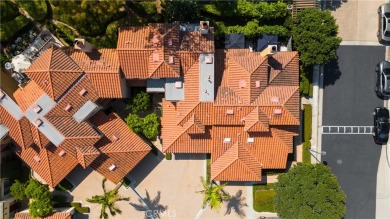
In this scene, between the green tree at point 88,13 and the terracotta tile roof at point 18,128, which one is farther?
the terracotta tile roof at point 18,128

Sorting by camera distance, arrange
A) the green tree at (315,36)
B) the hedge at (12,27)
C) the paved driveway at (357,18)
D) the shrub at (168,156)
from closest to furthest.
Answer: the hedge at (12,27), the green tree at (315,36), the paved driveway at (357,18), the shrub at (168,156)

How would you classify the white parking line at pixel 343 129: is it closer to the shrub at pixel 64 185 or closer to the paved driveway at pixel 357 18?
the paved driveway at pixel 357 18

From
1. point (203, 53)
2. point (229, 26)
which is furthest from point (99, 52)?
point (229, 26)

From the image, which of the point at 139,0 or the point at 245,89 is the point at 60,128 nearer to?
the point at 139,0

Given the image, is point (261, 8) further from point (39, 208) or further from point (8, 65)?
point (39, 208)

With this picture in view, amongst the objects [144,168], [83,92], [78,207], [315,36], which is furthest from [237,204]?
[83,92]

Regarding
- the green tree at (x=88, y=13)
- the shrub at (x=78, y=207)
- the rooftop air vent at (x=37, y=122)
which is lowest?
the shrub at (x=78, y=207)

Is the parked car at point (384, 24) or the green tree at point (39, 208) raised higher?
the parked car at point (384, 24)

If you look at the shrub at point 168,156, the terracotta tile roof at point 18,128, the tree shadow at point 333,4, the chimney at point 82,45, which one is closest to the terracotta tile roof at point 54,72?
the chimney at point 82,45
